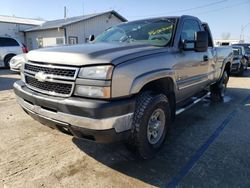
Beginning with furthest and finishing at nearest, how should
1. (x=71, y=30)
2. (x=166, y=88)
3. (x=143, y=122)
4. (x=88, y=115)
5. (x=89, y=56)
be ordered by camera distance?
(x=71, y=30), (x=166, y=88), (x=143, y=122), (x=89, y=56), (x=88, y=115)

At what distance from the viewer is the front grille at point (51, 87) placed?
250cm

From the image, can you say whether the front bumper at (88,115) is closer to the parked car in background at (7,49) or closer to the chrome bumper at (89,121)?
the chrome bumper at (89,121)

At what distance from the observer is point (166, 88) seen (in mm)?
3400

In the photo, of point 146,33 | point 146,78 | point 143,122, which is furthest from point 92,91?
point 146,33

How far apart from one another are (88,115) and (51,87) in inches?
25.4

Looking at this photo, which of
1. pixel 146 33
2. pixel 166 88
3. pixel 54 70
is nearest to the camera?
pixel 54 70

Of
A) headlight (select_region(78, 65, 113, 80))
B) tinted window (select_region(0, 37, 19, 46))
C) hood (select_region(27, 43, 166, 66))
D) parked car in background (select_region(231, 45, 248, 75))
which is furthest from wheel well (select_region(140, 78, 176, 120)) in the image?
tinted window (select_region(0, 37, 19, 46))

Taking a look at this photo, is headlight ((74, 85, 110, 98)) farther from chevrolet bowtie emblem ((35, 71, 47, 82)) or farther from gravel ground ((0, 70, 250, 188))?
gravel ground ((0, 70, 250, 188))

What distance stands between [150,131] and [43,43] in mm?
21325

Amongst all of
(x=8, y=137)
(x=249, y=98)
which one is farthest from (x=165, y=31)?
(x=249, y=98)

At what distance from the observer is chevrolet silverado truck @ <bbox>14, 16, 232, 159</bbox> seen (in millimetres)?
2357

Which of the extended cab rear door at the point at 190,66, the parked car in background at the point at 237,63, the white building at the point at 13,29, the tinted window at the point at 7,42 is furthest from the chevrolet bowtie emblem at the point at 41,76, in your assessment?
the white building at the point at 13,29

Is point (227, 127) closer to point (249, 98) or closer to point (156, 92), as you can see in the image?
point (156, 92)

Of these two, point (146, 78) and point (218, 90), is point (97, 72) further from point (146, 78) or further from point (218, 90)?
point (218, 90)
